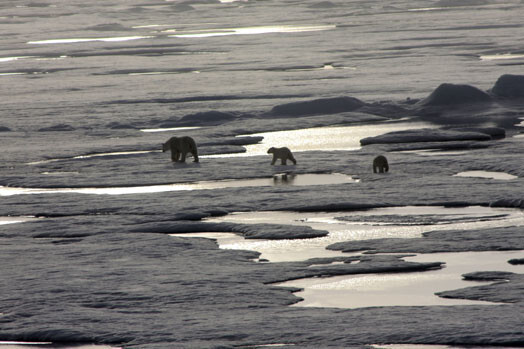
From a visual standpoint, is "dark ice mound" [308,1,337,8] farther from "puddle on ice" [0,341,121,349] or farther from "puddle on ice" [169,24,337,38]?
"puddle on ice" [0,341,121,349]

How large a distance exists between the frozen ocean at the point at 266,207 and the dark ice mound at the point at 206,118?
75 millimetres

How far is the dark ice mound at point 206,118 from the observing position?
728 inches

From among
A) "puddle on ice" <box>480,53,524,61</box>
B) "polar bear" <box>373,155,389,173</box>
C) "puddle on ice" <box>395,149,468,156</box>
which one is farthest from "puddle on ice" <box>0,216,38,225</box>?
"puddle on ice" <box>480,53,524,61</box>

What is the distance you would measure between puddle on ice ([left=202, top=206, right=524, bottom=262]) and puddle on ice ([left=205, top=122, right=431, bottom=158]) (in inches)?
187

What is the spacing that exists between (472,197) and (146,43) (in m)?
32.0

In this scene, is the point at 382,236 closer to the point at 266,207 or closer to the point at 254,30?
the point at 266,207

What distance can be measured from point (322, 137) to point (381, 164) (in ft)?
13.9

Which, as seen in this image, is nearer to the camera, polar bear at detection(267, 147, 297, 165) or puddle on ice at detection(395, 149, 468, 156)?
polar bear at detection(267, 147, 297, 165)

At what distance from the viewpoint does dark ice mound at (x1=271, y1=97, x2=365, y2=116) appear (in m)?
19.3

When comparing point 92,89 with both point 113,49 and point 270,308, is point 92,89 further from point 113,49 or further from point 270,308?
point 270,308

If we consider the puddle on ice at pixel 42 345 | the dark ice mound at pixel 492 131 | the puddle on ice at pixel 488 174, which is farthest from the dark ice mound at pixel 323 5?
the puddle on ice at pixel 42 345

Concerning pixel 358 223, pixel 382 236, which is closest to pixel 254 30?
pixel 358 223

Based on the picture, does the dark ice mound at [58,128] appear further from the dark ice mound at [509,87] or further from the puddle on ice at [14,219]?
the dark ice mound at [509,87]

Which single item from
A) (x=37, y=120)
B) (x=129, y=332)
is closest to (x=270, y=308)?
(x=129, y=332)
